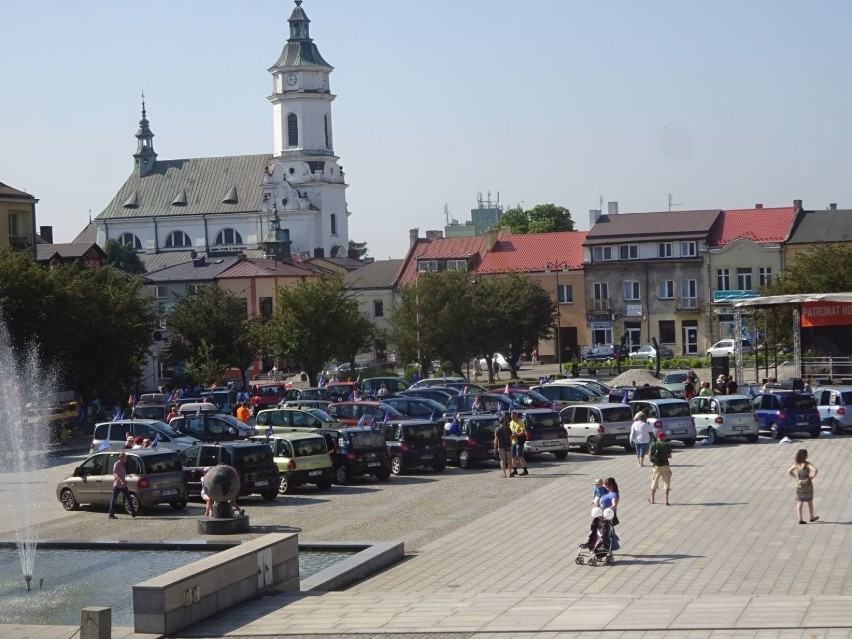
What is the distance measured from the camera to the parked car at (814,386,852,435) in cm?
4128

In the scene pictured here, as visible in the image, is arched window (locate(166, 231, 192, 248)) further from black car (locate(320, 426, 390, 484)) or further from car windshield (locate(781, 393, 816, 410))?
black car (locate(320, 426, 390, 484))

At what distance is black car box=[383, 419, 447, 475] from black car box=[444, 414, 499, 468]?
2.78 feet

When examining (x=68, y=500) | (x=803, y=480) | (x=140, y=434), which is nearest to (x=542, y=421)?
(x=140, y=434)

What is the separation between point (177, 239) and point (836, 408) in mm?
120435

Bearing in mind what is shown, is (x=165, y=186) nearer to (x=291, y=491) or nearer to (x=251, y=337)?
(x=251, y=337)

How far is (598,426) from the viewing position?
38344 mm

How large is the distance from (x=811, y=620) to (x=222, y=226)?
456 ft

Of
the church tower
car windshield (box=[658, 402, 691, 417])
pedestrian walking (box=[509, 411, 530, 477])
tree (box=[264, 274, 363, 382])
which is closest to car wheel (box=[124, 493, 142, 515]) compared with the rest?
pedestrian walking (box=[509, 411, 530, 477])

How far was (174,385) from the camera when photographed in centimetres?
7631

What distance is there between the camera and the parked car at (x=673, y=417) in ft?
127

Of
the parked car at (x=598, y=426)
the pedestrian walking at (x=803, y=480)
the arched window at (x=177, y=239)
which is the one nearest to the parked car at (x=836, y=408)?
the parked car at (x=598, y=426)

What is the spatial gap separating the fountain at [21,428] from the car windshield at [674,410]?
1693 cm

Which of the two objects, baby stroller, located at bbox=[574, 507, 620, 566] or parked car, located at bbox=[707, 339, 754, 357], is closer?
baby stroller, located at bbox=[574, 507, 620, 566]

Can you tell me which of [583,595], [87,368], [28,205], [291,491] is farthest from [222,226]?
[583,595]
